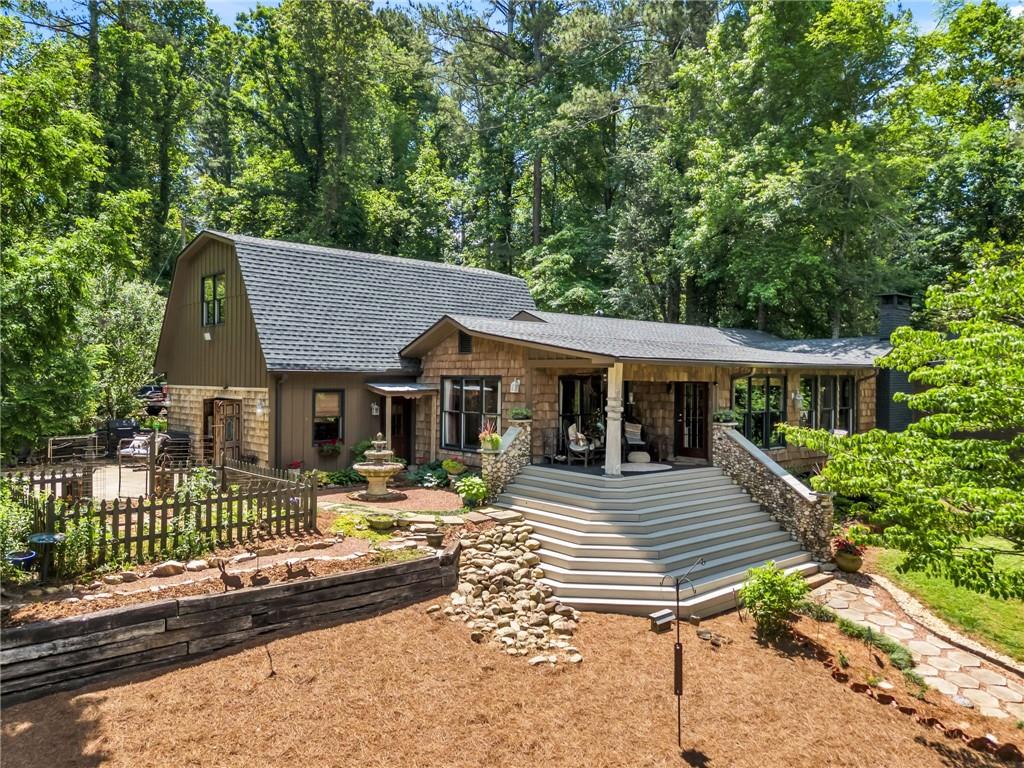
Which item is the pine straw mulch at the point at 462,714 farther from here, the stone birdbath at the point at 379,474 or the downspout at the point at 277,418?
the downspout at the point at 277,418

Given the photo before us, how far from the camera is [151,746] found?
5.14 meters

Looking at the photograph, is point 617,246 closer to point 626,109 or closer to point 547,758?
point 626,109

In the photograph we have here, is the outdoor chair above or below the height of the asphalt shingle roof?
below

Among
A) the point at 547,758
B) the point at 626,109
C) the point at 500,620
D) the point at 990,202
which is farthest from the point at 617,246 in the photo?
the point at 547,758

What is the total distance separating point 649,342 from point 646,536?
5.84 meters

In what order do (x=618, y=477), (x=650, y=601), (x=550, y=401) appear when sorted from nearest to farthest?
(x=650, y=601) < (x=618, y=477) < (x=550, y=401)

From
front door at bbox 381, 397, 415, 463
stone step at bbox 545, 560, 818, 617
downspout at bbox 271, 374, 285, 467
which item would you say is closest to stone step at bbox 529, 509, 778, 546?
stone step at bbox 545, 560, 818, 617

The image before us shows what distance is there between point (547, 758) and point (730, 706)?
2291 mm

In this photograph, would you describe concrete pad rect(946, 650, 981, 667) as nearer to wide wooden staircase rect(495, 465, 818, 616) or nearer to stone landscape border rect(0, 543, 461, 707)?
wide wooden staircase rect(495, 465, 818, 616)

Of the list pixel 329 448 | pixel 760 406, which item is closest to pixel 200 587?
pixel 329 448

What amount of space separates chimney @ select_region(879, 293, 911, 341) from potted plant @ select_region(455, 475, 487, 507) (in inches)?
594

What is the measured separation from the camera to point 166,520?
26.7 feet

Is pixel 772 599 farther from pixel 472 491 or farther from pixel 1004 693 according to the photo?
pixel 472 491

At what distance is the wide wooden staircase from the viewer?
353 inches
